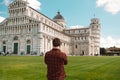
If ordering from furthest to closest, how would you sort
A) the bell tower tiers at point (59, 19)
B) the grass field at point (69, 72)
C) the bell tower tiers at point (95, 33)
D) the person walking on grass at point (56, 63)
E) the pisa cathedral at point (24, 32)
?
the bell tower tiers at point (95, 33), the bell tower tiers at point (59, 19), the pisa cathedral at point (24, 32), the grass field at point (69, 72), the person walking on grass at point (56, 63)

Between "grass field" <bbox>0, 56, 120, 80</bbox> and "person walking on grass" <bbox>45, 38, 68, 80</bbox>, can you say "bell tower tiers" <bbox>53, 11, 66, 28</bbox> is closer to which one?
"grass field" <bbox>0, 56, 120, 80</bbox>

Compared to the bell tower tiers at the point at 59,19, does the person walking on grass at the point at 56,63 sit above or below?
below

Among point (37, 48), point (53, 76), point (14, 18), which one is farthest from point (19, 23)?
point (53, 76)

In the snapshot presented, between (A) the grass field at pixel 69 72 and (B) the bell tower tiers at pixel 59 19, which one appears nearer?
(A) the grass field at pixel 69 72

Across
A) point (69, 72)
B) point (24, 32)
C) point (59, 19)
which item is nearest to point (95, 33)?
point (59, 19)

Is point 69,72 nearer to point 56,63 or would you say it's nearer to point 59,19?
point 56,63

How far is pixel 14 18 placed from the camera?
76.0 m

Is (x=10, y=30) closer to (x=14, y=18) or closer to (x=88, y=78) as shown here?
(x=14, y=18)

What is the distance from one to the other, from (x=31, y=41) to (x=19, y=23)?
29.2 ft

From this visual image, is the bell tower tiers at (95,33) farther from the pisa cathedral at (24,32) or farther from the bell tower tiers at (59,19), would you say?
the pisa cathedral at (24,32)

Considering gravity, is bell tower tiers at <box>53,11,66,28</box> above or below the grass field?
above

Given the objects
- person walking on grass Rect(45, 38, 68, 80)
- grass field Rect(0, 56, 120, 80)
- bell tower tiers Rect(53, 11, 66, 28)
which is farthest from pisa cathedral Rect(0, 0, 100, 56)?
person walking on grass Rect(45, 38, 68, 80)

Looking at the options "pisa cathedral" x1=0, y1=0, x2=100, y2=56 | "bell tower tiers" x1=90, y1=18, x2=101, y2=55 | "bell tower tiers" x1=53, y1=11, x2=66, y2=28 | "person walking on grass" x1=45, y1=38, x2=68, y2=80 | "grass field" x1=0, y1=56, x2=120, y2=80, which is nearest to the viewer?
"person walking on grass" x1=45, y1=38, x2=68, y2=80

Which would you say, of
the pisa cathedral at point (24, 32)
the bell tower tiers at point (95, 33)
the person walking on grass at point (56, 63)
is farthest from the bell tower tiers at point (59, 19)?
the person walking on grass at point (56, 63)
